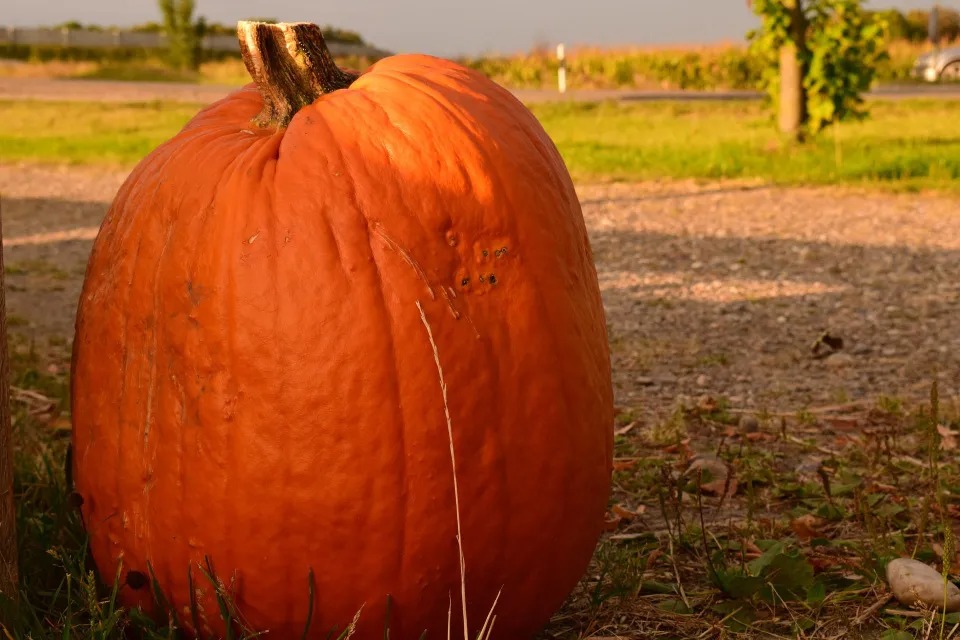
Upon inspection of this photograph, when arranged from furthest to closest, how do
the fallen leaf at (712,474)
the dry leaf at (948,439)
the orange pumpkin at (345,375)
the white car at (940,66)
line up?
the white car at (940,66) < the dry leaf at (948,439) < the fallen leaf at (712,474) < the orange pumpkin at (345,375)

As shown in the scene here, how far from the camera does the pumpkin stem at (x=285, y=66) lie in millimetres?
2207

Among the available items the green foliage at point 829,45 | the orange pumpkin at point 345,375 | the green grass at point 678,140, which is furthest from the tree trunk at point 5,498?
the green foliage at point 829,45

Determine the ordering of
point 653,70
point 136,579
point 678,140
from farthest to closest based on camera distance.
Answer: point 653,70 → point 678,140 → point 136,579

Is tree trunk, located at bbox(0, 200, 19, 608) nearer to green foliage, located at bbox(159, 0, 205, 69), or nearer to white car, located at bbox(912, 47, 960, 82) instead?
white car, located at bbox(912, 47, 960, 82)

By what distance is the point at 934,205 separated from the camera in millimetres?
9047

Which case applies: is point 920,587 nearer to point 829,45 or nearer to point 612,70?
point 829,45

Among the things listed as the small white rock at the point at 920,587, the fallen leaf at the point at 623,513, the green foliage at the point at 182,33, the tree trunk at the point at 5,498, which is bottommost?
the fallen leaf at the point at 623,513

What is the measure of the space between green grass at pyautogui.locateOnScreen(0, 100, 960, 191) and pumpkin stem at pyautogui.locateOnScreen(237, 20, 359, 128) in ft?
27.7

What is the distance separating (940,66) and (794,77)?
17.3 metres

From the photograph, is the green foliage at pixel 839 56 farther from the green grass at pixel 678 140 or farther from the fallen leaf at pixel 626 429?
the fallen leaf at pixel 626 429

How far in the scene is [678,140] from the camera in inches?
551

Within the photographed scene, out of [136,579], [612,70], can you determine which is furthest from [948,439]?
[612,70]

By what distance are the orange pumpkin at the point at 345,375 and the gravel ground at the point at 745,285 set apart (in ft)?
7.26

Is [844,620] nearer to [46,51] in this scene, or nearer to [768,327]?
[768,327]
